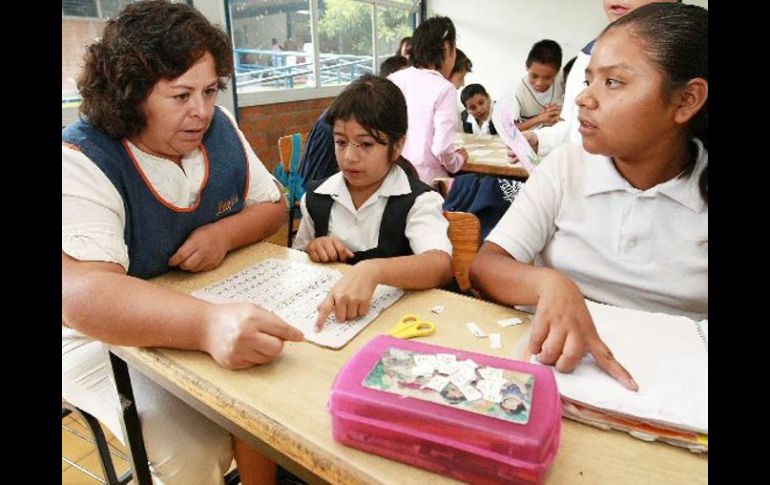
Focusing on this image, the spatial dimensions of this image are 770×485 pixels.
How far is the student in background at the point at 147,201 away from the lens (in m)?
0.91

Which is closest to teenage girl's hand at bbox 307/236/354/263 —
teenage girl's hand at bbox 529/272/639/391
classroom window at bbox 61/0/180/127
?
teenage girl's hand at bbox 529/272/639/391

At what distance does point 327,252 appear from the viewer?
3.93ft

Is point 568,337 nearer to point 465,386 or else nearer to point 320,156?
point 465,386

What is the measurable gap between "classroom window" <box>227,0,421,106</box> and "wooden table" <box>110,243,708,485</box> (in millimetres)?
3430

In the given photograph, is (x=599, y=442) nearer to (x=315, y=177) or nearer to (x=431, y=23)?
(x=315, y=177)

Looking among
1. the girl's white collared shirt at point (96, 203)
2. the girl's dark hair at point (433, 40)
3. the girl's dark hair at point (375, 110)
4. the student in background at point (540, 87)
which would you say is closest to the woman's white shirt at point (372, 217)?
the girl's dark hair at point (375, 110)

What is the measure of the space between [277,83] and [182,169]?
3.53 meters

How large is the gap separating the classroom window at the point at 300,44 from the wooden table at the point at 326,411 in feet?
11.3

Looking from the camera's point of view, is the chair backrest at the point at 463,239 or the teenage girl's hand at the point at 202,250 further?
the chair backrest at the point at 463,239

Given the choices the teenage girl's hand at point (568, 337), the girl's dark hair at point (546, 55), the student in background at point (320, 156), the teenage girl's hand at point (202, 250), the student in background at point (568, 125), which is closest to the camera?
the teenage girl's hand at point (568, 337)

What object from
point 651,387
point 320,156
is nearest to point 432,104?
point 320,156

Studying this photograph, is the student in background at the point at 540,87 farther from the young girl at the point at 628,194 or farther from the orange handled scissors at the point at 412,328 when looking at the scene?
the orange handled scissors at the point at 412,328

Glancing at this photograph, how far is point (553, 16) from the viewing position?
6297 millimetres
